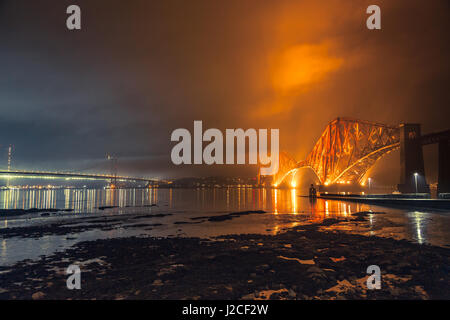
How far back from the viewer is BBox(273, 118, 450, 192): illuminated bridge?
48.1 metres

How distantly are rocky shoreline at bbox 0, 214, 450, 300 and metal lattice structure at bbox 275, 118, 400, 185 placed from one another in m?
71.9

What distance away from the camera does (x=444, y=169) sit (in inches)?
1665

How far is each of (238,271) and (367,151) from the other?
89139mm

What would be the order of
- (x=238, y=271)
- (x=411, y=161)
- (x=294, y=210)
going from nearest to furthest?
(x=238, y=271)
(x=294, y=210)
(x=411, y=161)

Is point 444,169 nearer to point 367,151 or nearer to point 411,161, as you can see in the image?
point 411,161

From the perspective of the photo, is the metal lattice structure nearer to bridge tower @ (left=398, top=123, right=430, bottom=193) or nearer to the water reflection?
bridge tower @ (left=398, top=123, right=430, bottom=193)

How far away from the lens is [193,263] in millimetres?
10125

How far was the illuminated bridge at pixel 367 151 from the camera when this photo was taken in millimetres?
48062

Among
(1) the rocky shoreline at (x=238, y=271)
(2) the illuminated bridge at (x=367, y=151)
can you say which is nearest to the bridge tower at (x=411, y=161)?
(2) the illuminated bridge at (x=367, y=151)

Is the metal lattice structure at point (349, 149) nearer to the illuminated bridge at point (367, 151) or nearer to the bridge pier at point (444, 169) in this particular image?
the illuminated bridge at point (367, 151)

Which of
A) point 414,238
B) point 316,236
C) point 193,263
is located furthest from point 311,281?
point 414,238

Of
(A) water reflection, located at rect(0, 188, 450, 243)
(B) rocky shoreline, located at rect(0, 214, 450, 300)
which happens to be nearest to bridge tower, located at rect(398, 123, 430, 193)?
(A) water reflection, located at rect(0, 188, 450, 243)

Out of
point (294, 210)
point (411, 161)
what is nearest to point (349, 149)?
point (411, 161)
